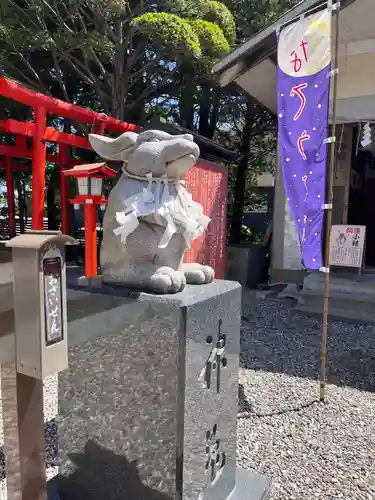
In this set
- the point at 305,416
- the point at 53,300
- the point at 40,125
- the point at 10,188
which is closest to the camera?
the point at 53,300

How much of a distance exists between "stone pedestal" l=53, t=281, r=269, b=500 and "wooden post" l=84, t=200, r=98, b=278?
11.8ft

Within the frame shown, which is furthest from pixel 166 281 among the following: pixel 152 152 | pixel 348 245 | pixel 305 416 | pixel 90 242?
pixel 348 245

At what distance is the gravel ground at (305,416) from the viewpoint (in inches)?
102

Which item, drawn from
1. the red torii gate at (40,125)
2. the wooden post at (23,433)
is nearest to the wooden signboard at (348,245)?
the red torii gate at (40,125)

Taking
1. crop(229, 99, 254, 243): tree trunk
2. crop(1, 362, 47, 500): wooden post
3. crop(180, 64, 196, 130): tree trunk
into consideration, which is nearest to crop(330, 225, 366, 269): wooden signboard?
crop(229, 99, 254, 243): tree trunk

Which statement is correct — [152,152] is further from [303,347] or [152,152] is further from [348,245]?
[348,245]

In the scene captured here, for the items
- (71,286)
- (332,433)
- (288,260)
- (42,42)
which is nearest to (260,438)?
(332,433)

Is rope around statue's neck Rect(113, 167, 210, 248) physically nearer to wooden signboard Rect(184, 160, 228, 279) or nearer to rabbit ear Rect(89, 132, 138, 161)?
rabbit ear Rect(89, 132, 138, 161)

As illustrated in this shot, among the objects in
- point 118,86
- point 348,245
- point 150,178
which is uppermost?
point 118,86

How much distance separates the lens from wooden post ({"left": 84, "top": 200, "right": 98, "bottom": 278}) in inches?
228

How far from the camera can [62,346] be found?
134cm

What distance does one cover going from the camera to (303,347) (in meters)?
5.01

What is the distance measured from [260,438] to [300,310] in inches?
152

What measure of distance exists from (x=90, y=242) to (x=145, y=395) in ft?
13.7
